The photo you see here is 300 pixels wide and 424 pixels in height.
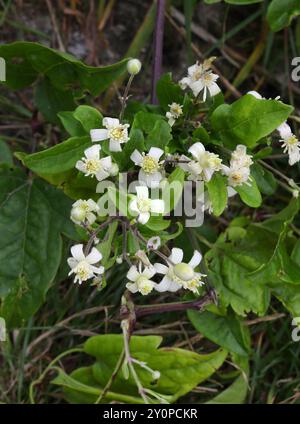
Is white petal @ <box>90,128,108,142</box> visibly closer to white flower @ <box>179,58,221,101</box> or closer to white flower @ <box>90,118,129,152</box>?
white flower @ <box>90,118,129,152</box>

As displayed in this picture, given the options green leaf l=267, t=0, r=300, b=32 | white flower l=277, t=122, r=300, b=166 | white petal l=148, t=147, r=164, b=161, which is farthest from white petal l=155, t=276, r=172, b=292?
green leaf l=267, t=0, r=300, b=32

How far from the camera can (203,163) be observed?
1.21 m

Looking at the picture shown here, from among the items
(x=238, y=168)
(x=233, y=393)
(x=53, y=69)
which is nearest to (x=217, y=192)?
(x=238, y=168)

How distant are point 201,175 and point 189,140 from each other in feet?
0.35

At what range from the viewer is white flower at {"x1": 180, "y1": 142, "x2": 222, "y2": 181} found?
1210 mm

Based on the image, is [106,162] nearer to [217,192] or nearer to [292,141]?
[217,192]

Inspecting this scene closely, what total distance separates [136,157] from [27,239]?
0.43 meters

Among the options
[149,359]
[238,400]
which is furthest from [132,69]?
[238,400]

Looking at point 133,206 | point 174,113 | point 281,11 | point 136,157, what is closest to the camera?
point 133,206

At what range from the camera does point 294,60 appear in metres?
1.87

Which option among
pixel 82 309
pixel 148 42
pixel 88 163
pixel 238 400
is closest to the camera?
pixel 88 163

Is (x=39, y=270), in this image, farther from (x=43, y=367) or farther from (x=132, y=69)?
(x=132, y=69)

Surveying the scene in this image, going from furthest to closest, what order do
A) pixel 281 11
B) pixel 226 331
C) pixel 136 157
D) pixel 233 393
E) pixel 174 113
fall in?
1. pixel 233 393
2. pixel 226 331
3. pixel 281 11
4. pixel 174 113
5. pixel 136 157

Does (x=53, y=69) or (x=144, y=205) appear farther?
(x=53, y=69)
